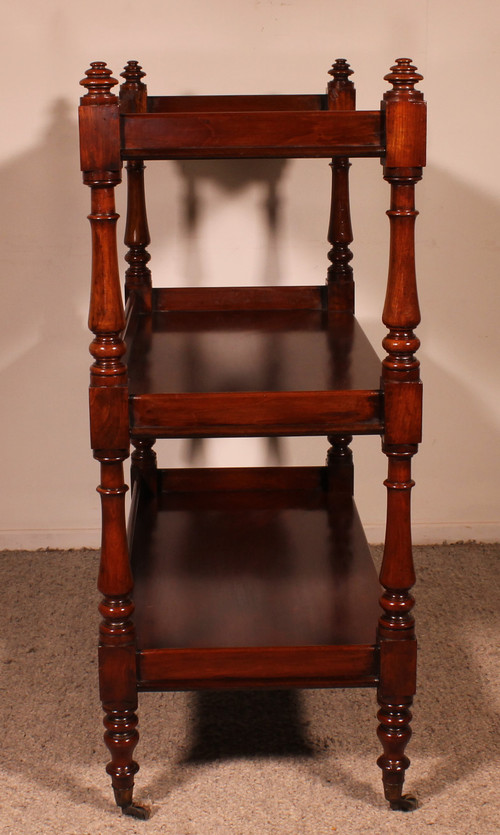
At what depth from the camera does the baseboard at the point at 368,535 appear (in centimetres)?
250

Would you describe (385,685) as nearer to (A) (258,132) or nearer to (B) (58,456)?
(A) (258,132)

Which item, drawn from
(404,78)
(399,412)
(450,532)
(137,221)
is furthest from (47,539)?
(404,78)

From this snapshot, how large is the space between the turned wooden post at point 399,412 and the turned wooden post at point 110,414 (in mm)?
360

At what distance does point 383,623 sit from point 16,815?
642mm

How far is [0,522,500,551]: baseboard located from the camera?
250 cm

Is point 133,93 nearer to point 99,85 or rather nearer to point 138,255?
point 138,255

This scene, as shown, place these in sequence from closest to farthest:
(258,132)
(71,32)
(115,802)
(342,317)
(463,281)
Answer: (258,132), (115,802), (342,317), (71,32), (463,281)

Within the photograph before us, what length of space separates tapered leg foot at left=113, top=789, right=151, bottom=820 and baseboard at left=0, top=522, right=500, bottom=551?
97cm

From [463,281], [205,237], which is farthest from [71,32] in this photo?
[463,281]

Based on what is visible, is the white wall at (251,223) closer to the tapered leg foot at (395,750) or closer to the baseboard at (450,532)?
the baseboard at (450,532)

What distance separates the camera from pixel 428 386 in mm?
2424

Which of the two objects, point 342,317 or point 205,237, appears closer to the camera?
point 342,317

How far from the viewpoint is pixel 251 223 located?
230cm

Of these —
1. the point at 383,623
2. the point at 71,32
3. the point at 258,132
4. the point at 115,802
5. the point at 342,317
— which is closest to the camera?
the point at 258,132
